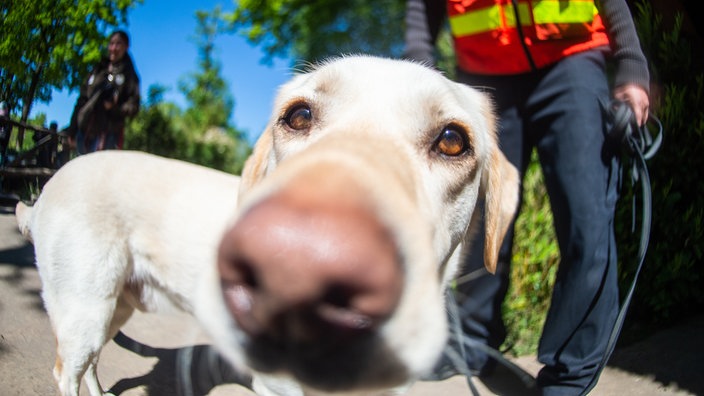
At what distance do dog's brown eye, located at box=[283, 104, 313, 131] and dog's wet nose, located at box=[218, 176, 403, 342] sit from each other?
3.88 ft

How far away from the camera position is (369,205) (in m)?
0.63

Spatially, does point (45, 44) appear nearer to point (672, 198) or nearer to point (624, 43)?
point (624, 43)

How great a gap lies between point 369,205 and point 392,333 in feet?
0.71

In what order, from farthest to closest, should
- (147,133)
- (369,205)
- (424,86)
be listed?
(424,86) → (147,133) → (369,205)

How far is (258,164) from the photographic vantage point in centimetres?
187

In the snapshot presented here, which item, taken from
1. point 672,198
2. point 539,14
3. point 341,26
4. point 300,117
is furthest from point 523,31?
point 341,26

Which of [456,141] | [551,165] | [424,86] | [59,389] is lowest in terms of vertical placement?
[59,389]

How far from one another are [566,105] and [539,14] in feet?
1.69

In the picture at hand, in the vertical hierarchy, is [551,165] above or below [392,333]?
above

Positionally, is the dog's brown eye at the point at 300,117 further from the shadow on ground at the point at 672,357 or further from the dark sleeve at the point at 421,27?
the shadow on ground at the point at 672,357

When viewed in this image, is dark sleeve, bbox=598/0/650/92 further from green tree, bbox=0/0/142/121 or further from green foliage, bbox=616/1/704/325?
green tree, bbox=0/0/142/121

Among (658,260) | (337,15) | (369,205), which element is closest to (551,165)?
(658,260)

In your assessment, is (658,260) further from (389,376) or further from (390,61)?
(389,376)

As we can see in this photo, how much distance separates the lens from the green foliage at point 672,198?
2754 millimetres
